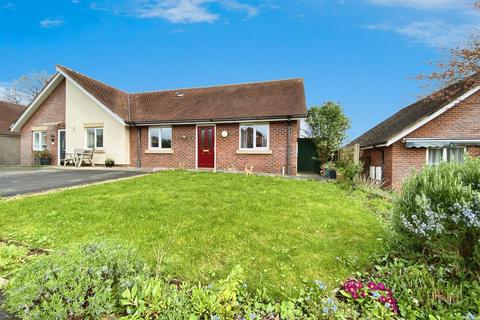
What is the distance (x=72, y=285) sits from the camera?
2182 mm

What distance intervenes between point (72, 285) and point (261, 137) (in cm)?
1260

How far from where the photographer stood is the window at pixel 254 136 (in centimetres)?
1411

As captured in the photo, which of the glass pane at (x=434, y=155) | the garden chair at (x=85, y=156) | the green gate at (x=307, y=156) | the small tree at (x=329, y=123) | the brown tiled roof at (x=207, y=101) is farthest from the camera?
the small tree at (x=329, y=123)

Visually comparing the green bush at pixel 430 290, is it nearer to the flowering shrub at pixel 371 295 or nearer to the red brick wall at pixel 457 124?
the flowering shrub at pixel 371 295

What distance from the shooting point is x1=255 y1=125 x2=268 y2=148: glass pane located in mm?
14102

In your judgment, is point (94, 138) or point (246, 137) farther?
point (94, 138)

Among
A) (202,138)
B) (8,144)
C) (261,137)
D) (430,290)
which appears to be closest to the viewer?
(430,290)

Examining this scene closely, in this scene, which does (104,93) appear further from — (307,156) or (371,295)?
(371,295)

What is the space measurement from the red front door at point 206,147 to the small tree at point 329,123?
9039 millimetres

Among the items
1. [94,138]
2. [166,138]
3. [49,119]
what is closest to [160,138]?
[166,138]

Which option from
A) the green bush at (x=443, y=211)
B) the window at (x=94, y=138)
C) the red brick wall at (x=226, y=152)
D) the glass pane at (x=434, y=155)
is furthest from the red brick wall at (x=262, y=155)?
the green bush at (x=443, y=211)

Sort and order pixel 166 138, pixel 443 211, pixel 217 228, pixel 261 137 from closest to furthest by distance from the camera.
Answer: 1. pixel 443 211
2. pixel 217 228
3. pixel 261 137
4. pixel 166 138

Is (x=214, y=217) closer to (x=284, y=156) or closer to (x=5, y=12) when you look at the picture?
(x=284, y=156)

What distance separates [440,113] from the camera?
11914mm
